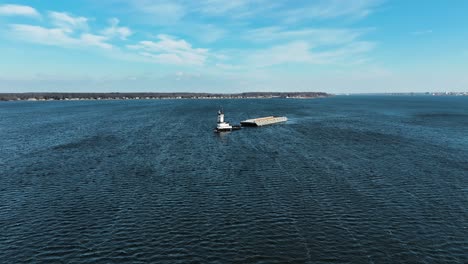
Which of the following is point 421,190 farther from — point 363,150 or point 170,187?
point 170,187

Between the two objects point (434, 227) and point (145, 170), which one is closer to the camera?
point (434, 227)

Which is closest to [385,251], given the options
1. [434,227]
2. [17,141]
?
[434,227]

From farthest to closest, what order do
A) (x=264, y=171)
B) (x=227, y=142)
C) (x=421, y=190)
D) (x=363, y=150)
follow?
(x=227, y=142) → (x=363, y=150) → (x=264, y=171) → (x=421, y=190)

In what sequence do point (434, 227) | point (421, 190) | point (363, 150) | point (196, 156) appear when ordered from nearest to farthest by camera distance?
point (434, 227), point (421, 190), point (196, 156), point (363, 150)

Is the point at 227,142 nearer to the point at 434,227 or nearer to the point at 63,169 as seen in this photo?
the point at 63,169

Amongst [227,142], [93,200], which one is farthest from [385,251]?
[227,142]

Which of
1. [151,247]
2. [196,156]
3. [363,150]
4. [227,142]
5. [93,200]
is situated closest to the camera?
[151,247]
